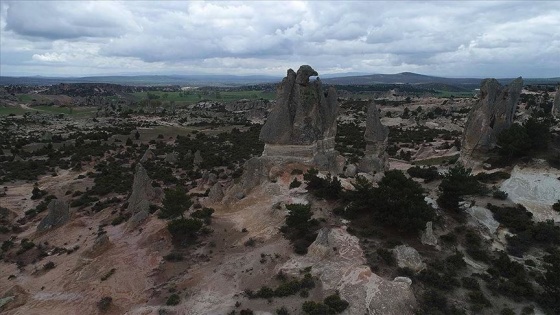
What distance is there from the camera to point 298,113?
32.6 meters

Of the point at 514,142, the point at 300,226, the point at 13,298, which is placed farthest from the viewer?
the point at 514,142

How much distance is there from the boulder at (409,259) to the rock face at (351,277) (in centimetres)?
156

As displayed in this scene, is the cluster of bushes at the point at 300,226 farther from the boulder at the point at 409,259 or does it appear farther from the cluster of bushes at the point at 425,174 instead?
the cluster of bushes at the point at 425,174

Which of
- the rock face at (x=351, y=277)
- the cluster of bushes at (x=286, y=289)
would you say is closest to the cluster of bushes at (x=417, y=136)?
the rock face at (x=351, y=277)

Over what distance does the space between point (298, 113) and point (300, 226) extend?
37.1 feet

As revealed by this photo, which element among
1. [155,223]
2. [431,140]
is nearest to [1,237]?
[155,223]

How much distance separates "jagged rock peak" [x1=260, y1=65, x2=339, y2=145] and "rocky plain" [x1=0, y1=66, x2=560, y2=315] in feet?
0.36

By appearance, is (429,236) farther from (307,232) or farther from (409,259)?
(307,232)

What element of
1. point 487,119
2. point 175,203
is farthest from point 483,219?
point 175,203

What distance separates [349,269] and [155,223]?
14.5 metres

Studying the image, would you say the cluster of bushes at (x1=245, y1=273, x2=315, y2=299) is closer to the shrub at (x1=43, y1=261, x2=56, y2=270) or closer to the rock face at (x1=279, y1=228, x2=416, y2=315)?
the rock face at (x1=279, y1=228, x2=416, y2=315)

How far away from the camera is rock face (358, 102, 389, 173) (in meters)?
40.2

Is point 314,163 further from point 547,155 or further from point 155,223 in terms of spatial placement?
point 547,155

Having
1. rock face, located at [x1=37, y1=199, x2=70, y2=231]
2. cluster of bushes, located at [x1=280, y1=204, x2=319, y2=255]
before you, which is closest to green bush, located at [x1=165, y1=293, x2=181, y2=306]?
cluster of bushes, located at [x1=280, y1=204, x2=319, y2=255]
